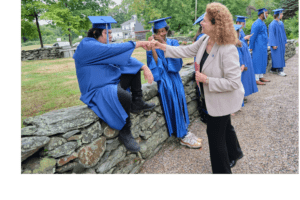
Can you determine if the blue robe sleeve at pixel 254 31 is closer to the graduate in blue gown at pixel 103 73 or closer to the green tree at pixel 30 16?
the graduate in blue gown at pixel 103 73

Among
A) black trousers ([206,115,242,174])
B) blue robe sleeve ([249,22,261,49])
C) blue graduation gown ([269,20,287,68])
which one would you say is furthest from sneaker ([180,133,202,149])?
blue graduation gown ([269,20,287,68])

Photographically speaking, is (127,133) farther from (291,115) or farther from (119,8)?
(291,115)

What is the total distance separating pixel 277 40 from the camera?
6.05m

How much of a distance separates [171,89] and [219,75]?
1.12 meters

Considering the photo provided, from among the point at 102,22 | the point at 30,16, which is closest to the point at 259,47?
the point at 102,22

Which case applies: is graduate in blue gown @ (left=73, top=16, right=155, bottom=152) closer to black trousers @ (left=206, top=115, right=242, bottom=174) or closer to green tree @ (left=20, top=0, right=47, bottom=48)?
green tree @ (left=20, top=0, right=47, bottom=48)

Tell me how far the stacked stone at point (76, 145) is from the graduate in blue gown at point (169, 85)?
0.37 meters

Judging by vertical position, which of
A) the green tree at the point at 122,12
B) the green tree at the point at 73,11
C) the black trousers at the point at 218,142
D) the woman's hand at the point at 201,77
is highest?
the green tree at the point at 73,11

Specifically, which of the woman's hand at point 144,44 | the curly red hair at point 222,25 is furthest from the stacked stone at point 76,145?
the curly red hair at point 222,25

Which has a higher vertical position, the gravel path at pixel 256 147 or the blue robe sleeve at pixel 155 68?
the blue robe sleeve at pixel 155 68

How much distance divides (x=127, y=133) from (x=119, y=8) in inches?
64.5

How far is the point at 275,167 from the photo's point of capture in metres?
2.38

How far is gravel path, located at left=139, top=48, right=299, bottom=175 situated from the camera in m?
2.46

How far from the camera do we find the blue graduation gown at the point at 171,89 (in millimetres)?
2771
